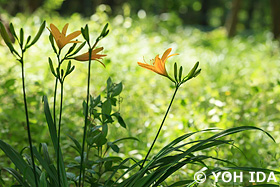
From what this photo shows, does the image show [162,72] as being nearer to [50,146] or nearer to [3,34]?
[3,34]

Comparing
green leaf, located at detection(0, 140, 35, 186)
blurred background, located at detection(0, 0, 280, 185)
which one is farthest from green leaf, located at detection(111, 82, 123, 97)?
blurred background, located at detection(0, 0, 280, 185)

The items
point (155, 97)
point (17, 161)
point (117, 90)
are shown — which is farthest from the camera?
point (155, 97)

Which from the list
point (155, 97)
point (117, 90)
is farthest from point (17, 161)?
point (155, 97)

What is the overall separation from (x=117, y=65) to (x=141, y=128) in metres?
1.38

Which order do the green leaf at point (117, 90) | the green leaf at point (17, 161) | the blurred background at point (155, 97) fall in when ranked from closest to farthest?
the green leaf at point (17, 161) < the green leaf at point (117, 90) < the blurred background at point (155, 97)

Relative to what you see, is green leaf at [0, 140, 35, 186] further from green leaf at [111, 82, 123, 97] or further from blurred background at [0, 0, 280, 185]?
blurred background at [0, 0, 280, 185]

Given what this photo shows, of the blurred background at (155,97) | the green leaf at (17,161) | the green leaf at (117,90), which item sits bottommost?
the green leaf at (17,161)

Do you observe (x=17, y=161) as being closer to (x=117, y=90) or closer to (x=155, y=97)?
(x=117, y=90)

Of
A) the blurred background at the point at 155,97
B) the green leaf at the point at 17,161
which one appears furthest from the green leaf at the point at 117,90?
the blurred background at the point at 155,97

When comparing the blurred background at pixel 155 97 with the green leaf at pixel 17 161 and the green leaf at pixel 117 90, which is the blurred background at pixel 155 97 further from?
the green leaf at pixel 17 161

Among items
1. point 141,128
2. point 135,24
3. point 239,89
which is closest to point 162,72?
point 141,128

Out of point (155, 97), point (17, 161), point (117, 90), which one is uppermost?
point (155, 97)

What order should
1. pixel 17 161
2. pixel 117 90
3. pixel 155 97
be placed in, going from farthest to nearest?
pixel 155 97, pixel 117 90, pixel 17 161

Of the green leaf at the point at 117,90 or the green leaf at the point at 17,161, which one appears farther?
the green leaf at the point at 117,90
